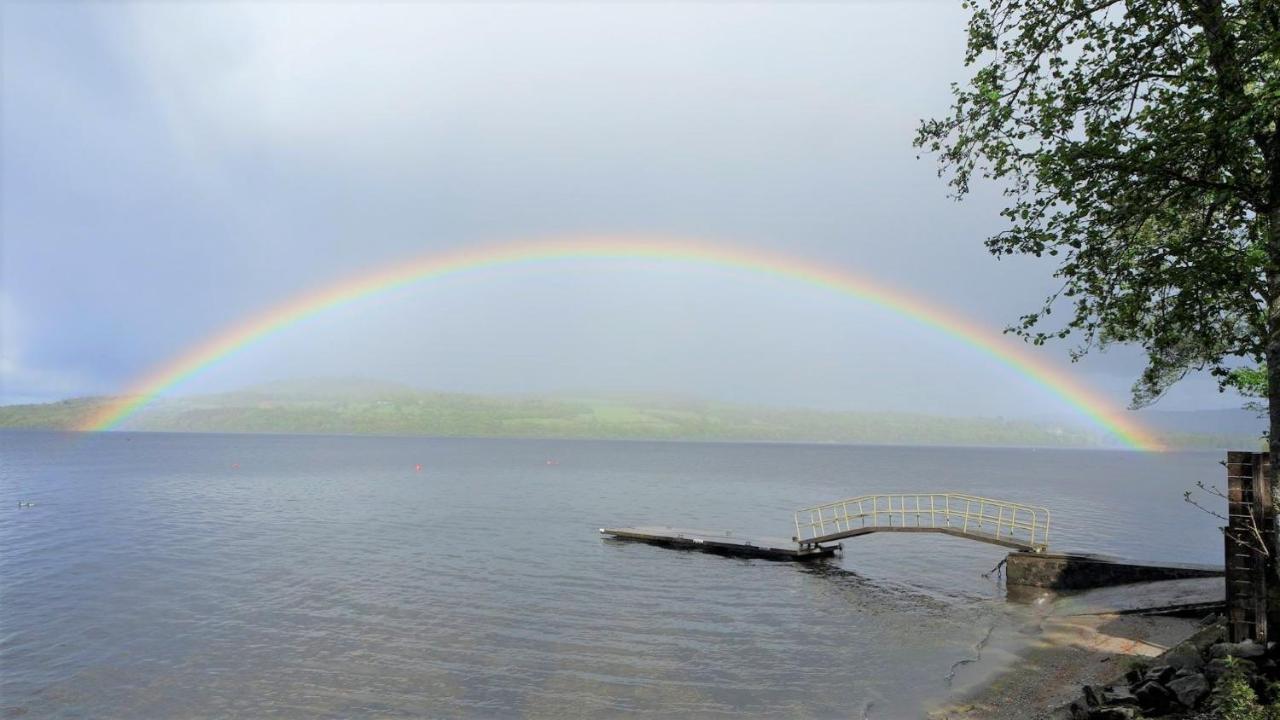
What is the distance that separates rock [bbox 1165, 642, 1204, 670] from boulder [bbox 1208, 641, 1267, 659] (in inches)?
14.7

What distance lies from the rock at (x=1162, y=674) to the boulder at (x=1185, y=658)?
0.23m

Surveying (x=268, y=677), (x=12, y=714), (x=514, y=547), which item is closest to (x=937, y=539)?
(x=514, y=547)

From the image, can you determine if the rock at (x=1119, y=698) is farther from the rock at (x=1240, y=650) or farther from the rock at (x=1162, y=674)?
the rock at (x=1240, y=650)

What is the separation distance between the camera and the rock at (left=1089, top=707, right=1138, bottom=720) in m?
11.2

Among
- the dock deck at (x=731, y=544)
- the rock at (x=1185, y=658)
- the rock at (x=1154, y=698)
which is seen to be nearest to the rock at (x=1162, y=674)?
the rock at (x=1185, y=658)

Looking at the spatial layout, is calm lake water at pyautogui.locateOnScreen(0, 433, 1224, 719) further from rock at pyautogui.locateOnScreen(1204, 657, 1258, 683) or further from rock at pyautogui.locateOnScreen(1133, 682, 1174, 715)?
rock at pyautogui.locateOnScreen(1204, 657, 1258, 683)

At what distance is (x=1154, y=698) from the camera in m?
11.6

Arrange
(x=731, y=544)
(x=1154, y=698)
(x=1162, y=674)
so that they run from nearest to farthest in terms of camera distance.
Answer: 1. (x=1154, y=698)
2. (x=1162, y=674)
3. (x=731, y=544)

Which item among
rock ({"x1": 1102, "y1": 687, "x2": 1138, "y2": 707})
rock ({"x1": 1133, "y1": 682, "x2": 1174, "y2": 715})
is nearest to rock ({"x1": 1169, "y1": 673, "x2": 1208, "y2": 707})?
rock ({"x1": 1133, "y1": 682, "x2": 1174, "y2": 715})

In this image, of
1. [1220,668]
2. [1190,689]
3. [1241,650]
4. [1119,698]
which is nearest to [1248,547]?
[1241,650]

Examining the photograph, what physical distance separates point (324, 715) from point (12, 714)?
7.24 m

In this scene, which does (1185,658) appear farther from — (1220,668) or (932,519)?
(932,519)

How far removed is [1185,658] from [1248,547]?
7.95 feet

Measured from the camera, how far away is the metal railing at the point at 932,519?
105ft
